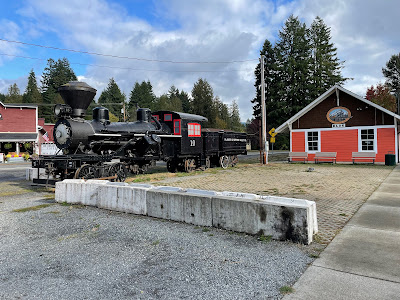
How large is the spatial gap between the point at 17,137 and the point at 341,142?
3249 cm

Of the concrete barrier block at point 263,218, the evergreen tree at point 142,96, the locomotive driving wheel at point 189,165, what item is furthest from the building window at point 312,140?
the evergreen tree at point 142,96

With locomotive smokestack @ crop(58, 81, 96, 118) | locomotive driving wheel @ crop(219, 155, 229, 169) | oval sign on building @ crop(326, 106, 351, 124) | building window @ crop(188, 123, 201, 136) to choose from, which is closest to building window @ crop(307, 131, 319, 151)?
oval sign on building @ crop(326, 106, 351, 124)

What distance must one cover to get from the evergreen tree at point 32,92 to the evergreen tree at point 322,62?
57890 millimetres

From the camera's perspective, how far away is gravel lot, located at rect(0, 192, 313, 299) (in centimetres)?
312

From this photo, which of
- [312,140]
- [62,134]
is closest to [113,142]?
[62,134]

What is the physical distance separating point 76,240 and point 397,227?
224 inches

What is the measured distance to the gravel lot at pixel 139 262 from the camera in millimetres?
3123

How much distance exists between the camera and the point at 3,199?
28.6 feet

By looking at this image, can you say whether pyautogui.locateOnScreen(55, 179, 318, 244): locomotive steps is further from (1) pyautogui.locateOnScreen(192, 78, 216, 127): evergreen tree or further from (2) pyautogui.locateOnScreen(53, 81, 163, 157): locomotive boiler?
(1) pyautogui.locateOnScreen(192, 78, 216, 127): evergreen tree

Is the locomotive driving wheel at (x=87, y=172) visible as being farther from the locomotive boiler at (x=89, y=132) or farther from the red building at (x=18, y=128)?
the red building at (x=18, y=128)

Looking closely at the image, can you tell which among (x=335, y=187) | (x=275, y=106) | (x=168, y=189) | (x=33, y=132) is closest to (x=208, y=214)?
(x=168, y=189)

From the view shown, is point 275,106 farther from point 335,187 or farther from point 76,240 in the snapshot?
point 76,240

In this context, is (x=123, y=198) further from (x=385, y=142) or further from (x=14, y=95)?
(x=14, y=95)

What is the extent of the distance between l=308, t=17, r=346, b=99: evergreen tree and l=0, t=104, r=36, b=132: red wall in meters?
35.8
